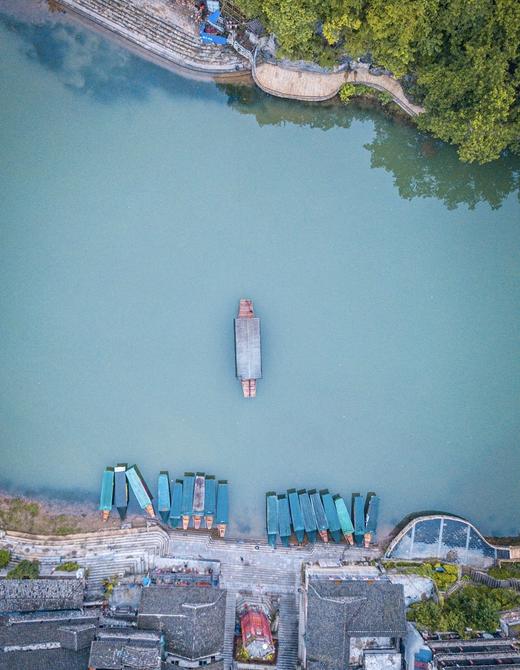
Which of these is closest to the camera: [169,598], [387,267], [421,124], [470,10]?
[470,10]

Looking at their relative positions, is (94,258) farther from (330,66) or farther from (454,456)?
(454,456)

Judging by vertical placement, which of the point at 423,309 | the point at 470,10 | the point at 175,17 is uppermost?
the point at 175,17

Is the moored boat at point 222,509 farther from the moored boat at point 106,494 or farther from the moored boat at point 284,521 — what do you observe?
the moored boat at point 106,494

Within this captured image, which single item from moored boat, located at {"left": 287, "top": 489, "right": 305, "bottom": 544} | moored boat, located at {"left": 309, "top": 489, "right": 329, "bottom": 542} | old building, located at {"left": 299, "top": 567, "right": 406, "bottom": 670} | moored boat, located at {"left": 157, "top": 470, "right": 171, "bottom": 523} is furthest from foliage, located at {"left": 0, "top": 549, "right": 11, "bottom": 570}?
moored boat, located at {"left": 309, "top": 489, "right": 329, "bottom": 542}

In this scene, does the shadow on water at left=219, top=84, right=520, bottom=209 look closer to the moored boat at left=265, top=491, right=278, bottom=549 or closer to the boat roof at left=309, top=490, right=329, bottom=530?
the boat roof at left=309, top=490, right=329, bottom=530

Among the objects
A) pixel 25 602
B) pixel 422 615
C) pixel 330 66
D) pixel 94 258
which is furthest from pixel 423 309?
pixel 25 602

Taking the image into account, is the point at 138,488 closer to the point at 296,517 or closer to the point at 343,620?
the point at 296,517

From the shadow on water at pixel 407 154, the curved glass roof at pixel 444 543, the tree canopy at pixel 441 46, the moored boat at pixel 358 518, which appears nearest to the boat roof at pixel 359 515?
the moored boat at pixel 358 518

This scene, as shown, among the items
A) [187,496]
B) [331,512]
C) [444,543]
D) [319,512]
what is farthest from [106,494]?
[444,543]
